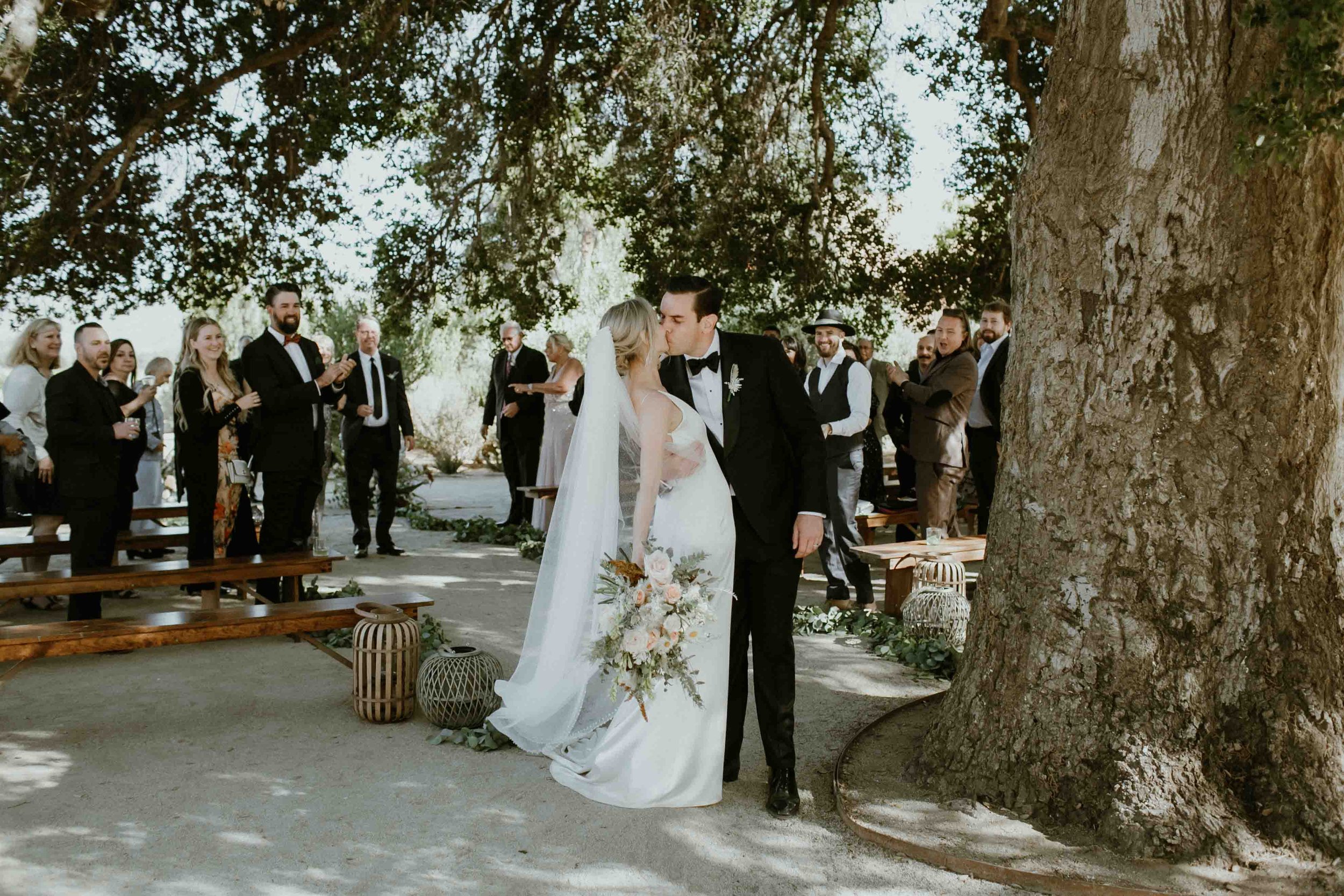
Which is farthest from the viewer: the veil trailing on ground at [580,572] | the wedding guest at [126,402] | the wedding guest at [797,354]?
the wedding guest at [797,354]

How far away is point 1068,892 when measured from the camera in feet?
10.8

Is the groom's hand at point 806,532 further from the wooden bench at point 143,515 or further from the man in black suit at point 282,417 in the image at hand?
the wooden bench at point 143,515

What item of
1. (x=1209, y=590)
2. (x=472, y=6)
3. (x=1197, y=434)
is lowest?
(x=1209, y=590)

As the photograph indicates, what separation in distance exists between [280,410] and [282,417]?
70 mm

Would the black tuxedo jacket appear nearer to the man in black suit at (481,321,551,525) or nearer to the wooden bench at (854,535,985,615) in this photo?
the wooden bench at (854,535,985,615)

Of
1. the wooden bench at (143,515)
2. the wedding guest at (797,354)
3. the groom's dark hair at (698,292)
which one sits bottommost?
the wooden bench at (143,515)

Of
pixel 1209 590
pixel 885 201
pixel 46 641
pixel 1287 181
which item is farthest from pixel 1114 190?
pixel 885 201

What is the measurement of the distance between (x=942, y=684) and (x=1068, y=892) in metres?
2.54

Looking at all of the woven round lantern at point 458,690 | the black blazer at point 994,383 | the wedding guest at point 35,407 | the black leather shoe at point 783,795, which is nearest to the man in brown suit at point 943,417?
the black blazer at point 994,383

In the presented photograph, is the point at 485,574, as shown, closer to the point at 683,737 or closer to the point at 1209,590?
the point at 683,737

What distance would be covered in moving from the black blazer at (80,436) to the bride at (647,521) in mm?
3558

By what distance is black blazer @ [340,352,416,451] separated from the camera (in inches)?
369

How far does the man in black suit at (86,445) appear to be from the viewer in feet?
20.3

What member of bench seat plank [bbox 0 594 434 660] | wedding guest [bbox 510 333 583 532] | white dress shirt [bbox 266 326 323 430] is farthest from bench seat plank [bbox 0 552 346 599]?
wedding guest [bbox 510 333 583 532]
